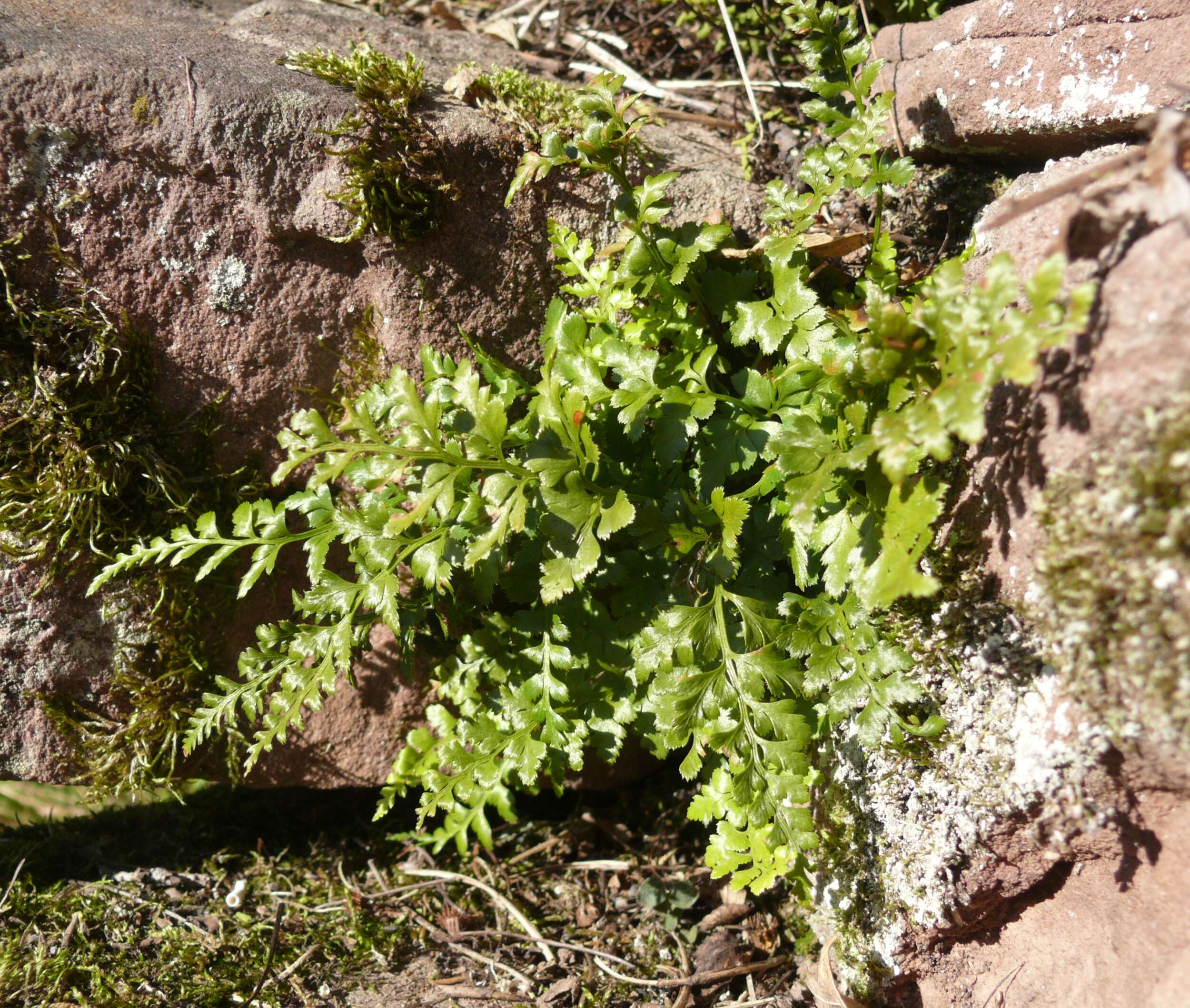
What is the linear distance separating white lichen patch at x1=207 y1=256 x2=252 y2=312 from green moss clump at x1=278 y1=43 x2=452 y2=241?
14.4 inches

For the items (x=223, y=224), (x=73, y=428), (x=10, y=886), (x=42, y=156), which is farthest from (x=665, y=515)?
(x=10, y=886)

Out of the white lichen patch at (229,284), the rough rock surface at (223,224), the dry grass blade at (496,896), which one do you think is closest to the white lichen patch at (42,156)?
the rough rock surface at (223,224)

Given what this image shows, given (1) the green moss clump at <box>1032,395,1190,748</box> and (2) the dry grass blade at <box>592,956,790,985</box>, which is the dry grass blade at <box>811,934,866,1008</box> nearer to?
(2) the dry grass blade at <box>592,956,790,985</box>

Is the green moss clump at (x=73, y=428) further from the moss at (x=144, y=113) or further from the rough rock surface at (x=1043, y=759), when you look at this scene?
the rough rock surface at (x=1043, y=759)

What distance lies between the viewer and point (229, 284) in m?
3.18

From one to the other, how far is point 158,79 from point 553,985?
344 centimetres

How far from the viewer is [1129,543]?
5.87 feet

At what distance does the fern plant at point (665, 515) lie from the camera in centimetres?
238

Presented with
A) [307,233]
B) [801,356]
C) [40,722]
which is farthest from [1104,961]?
[40,722]

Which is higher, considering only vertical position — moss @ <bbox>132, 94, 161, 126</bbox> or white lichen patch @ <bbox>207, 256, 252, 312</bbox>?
moss @ <bbox>132, 94, 161, 126</bbox>

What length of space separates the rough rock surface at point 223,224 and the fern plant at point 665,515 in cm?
28

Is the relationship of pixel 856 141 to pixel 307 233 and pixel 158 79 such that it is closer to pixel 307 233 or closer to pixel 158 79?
pixel 307 233

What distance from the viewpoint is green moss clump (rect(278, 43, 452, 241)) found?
308 cm

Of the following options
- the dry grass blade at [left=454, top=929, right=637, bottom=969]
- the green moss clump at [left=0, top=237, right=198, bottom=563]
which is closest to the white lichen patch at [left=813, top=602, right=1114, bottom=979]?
the dry grass blade at [left=454, top=929, right=637, bottom=969]
